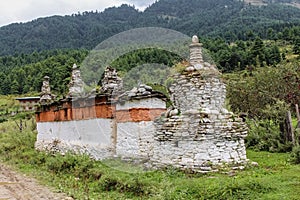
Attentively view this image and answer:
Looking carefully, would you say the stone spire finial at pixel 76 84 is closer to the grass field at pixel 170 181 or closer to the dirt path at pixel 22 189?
the grass field at pixel 170 181

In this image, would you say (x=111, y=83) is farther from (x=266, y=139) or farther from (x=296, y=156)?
(x=296, y=156)

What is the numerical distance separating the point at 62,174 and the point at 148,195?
20.1 ft

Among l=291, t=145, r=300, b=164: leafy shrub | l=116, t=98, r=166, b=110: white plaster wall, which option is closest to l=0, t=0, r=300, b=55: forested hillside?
l=116, t=98, r=166, b=110: white plaster wall

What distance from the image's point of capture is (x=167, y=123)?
11266 mm

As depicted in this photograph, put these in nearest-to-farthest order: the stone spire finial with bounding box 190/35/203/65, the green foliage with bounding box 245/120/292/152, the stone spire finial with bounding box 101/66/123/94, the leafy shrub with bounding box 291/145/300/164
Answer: the leafy shrub with bounding box 291/145/300/164, the stone spire finial with bounding box 190/35/203/65, the stone spire finial with bounding box 101/66/123/94, the green foliage with bounding box 245/120/292/152

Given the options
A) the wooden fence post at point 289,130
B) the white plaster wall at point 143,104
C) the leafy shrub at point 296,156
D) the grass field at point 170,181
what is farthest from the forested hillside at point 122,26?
the grass field at point 170,181

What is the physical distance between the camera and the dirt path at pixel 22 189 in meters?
11.6

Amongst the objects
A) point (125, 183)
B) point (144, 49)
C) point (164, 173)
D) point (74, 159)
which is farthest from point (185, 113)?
point (144, 49)

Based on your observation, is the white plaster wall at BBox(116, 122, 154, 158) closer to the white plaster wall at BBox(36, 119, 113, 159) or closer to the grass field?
the grass field

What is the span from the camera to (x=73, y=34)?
129 meters

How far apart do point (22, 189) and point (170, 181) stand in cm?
617

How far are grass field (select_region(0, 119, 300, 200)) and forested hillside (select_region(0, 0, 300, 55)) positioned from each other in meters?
78.7

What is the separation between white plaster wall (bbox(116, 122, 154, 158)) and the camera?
41.6 feet

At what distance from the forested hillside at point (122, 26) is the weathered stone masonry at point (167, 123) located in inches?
3044
